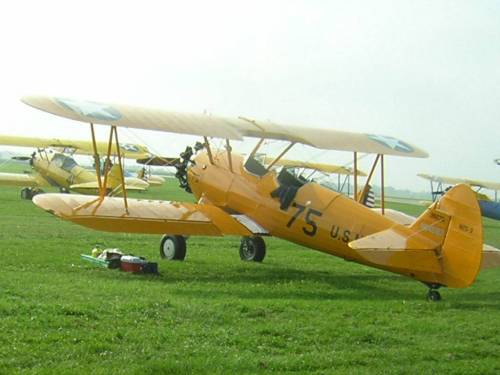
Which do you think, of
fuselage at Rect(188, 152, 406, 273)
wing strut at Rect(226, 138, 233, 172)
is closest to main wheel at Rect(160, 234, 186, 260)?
fuselage at Rect(188, 152, 406, 273)

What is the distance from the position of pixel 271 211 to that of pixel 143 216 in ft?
6.52

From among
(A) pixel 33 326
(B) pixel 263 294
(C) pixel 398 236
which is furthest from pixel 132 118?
(A) pixel 33 326

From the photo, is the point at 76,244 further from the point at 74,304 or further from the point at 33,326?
the point at 33,326

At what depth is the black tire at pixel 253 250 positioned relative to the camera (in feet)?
42.5

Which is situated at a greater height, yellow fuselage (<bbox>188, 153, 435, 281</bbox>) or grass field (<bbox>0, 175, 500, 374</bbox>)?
yellow fuselage (<bbox>188, 153, 435, 281</bbox>)

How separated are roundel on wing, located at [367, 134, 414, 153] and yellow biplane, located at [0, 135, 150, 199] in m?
12.7

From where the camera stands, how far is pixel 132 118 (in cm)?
1070

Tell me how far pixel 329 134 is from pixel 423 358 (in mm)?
7398

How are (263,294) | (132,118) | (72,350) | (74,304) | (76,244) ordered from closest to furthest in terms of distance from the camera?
1. (72,350)
2. (74,304)
3. (263,294)
4. (132,118)
5. (76,244)

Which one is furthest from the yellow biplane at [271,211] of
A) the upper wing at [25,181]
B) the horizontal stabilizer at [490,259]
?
the upper wing at [25,181]

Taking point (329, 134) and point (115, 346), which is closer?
point (115, 346)

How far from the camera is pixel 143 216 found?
36.1 feet

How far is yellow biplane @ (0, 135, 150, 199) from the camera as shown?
26.8 meters

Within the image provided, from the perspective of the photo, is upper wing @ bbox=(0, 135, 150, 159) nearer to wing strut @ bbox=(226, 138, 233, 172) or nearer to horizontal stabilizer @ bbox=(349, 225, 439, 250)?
wing strut @ bbox=(226, 138, 233, 172)
